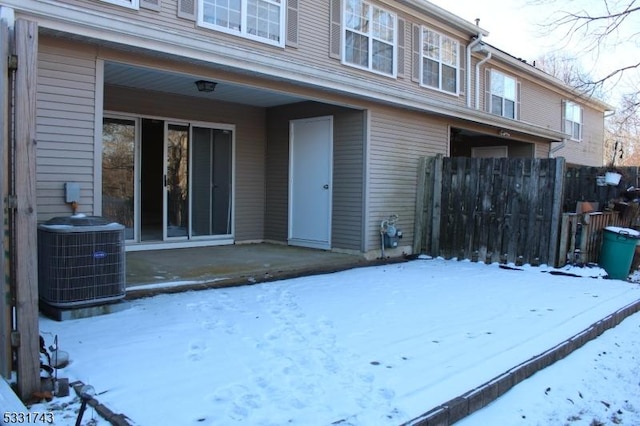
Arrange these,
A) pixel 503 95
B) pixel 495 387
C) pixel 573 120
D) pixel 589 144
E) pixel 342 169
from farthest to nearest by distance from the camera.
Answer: pixel 589 144, pixel 573 120, pixel 503 95, pixel 342 169, pixel 495 387

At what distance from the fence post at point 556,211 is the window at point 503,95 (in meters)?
6.82

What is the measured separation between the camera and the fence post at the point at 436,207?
398 inches

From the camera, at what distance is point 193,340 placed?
14.3 feet

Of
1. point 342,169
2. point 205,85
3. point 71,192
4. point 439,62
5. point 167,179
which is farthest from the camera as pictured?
point 439,62

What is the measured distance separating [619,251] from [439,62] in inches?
240

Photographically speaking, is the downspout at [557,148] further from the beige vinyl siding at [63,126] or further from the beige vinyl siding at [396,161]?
the beige vinyl siding at [63,126]

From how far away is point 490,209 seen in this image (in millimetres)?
9391

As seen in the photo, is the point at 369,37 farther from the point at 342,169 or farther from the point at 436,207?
the point at 436,207

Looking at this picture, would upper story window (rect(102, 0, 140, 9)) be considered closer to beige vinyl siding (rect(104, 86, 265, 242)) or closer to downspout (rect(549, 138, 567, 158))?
beige vinyl siding (rect(104, 86, 265, 242))

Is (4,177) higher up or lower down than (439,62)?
lower down

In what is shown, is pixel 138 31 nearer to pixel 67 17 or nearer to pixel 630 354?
pixel 67 17

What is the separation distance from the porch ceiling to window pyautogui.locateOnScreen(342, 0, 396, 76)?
1.65 meters

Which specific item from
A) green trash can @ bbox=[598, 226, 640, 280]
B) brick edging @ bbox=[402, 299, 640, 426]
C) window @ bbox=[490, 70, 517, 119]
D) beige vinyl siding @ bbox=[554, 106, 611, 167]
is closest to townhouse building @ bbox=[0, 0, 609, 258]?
window @ bbox=[490, 70, 517, 119]

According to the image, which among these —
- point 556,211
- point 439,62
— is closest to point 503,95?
point 439,62
